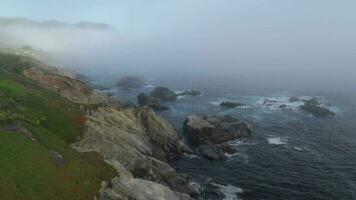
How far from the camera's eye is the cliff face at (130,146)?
4316 cm

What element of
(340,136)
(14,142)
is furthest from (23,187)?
(340,136)

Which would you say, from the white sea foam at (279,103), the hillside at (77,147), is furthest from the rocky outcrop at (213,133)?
the white sea foam at (279,103)

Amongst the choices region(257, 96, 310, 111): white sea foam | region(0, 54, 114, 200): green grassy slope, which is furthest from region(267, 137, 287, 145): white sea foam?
region(0, 54, 114, 200): green grassy slope

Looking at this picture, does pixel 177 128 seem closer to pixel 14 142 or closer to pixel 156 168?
pixel 156 168

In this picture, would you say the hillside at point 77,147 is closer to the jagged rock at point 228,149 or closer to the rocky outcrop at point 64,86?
the rocky outcrop at point 64,86

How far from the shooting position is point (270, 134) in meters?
93.8

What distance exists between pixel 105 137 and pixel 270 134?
156 feet

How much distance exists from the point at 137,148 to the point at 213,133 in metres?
24.4

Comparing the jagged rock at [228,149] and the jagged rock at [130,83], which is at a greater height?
the jagged rock at [130,83]

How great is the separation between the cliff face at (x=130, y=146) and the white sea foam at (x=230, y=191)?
5.06 metres

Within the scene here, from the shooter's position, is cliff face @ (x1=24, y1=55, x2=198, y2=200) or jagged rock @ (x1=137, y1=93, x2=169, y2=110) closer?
cliff face @ (x1=24, y1=55, x2=198, y2=200)

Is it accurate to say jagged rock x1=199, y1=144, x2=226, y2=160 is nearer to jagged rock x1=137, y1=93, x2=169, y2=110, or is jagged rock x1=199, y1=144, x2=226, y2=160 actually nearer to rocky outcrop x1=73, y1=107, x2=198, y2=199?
rocky outcrop x1=73, y1=107, x2=198, y2=199

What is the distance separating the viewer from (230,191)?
6162 cm

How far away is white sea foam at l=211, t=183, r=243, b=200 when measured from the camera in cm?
5953
